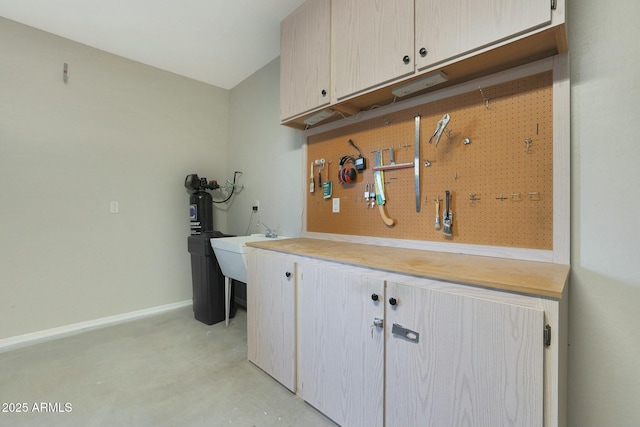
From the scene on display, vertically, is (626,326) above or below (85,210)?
below

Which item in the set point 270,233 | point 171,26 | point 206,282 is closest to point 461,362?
point 270,233

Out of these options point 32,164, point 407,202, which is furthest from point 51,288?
point 407,202

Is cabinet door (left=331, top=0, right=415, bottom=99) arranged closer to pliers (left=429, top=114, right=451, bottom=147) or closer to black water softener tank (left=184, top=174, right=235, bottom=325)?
pliers (left=429, top=114, right=451, bottom=147)

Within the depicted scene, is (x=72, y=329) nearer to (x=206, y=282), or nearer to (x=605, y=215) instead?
(x=206, y=282)

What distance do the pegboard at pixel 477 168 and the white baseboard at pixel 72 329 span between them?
2510 mm

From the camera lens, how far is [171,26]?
2.28 m

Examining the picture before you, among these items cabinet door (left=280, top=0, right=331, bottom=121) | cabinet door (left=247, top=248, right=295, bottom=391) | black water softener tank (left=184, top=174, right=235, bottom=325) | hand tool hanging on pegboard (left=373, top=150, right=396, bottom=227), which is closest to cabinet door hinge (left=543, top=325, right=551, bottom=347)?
hand tool hanging on pegboard (left=373, top=150, right=396, bottom=227)

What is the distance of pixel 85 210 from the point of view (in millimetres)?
2586

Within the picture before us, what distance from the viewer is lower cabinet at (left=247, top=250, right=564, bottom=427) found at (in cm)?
82

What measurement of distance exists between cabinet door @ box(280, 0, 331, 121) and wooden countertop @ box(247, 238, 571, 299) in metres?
1.10

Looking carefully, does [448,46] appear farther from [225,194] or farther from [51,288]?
[51,288]

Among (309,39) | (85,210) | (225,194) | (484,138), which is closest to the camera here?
(484,138)

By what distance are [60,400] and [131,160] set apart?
214cm

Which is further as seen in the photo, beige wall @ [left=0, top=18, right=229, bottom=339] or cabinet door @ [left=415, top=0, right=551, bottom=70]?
beige wall @ [left=0, top=18, right=229, bottom=339]
